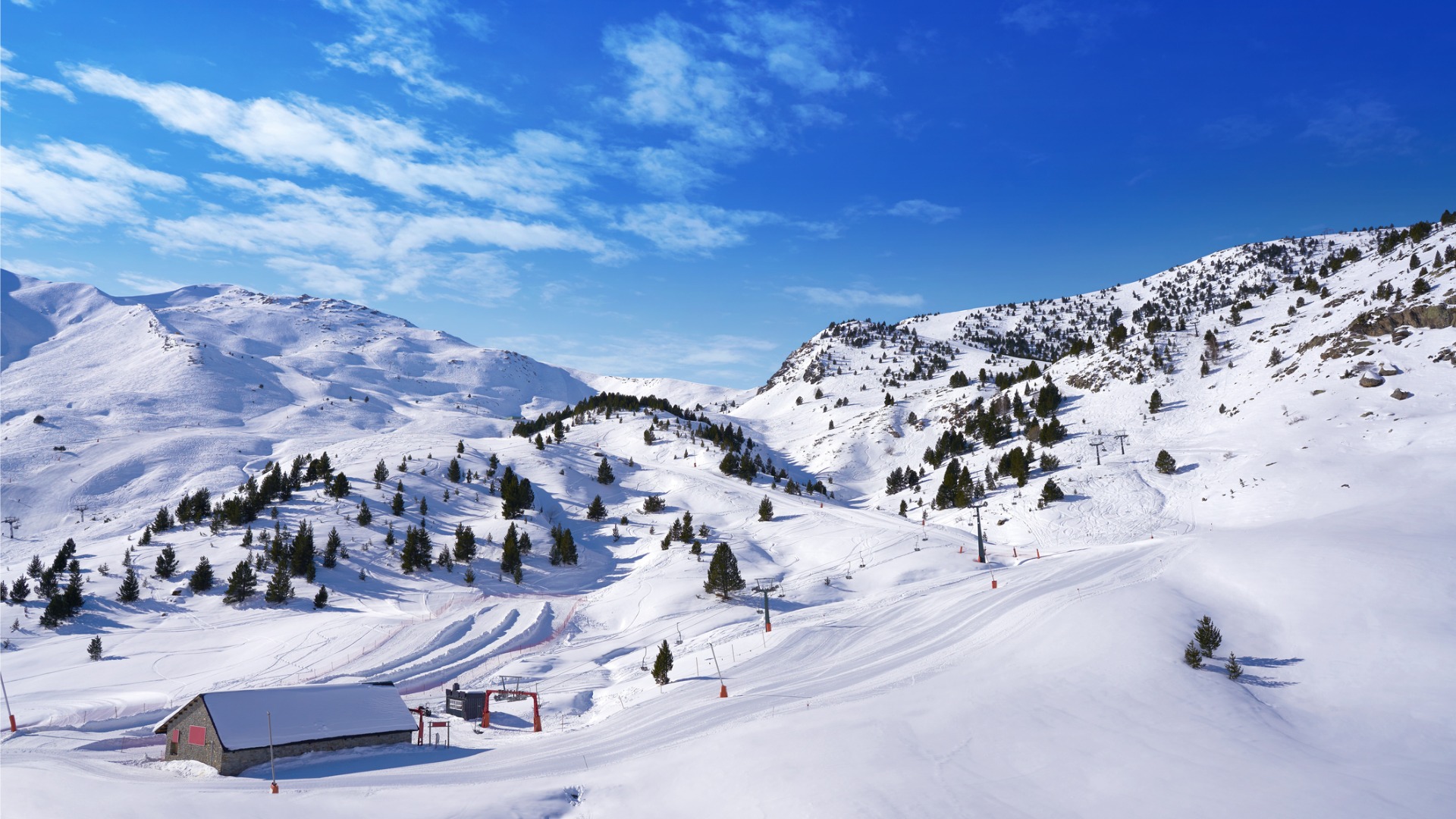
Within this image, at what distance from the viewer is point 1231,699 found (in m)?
22.0

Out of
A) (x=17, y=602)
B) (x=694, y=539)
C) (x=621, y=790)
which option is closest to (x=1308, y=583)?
(x=621, y=790)

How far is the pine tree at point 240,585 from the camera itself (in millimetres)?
48469

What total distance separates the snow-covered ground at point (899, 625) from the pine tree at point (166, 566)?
2787 millimetres

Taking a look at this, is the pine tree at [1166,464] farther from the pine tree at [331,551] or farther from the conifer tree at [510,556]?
the pine tree at [331,551]

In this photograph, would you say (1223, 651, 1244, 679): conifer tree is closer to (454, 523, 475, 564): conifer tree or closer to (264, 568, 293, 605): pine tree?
(264, 568, 293, 605): pine tree

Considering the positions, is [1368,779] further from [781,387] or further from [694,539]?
[781,387]

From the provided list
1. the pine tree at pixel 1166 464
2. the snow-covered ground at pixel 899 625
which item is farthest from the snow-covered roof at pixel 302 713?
the pine tree at pixel 1166 464

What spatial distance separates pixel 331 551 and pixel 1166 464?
7563 centimetres

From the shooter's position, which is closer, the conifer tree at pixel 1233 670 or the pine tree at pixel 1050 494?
the conifer tree at pixel 1233 670

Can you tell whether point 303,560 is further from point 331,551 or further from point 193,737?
point 193,737

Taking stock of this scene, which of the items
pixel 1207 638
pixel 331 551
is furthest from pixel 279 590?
pixel 1207 638

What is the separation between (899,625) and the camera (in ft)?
121

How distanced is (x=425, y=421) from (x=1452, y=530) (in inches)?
6710

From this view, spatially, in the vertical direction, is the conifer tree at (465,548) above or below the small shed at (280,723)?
above
